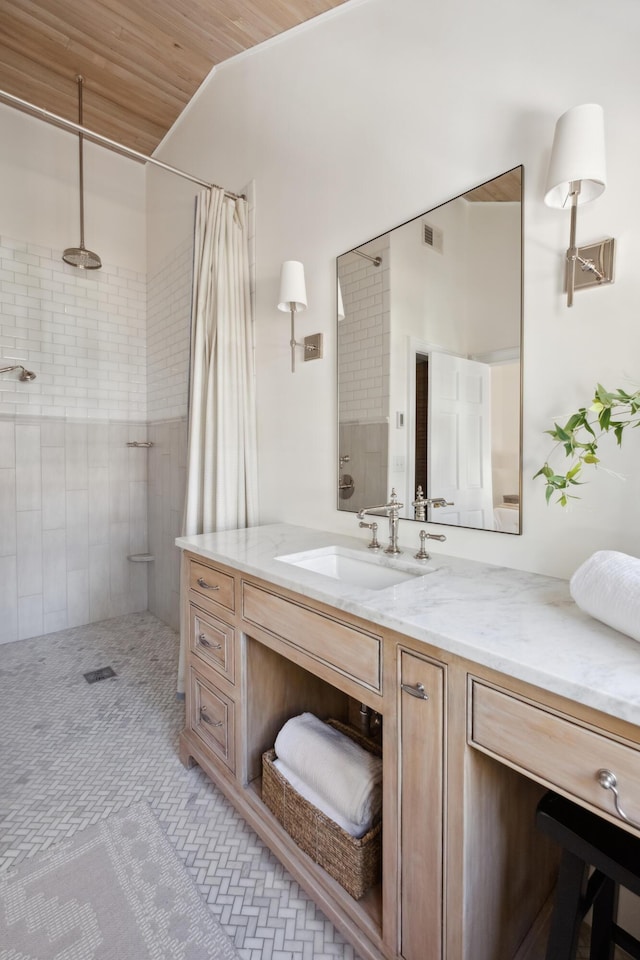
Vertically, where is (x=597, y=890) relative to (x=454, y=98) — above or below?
below

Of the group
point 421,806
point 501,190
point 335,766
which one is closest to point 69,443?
point 335,766

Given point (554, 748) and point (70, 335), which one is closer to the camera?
point (554, 748)

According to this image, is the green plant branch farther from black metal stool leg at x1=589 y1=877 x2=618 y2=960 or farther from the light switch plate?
the light switch plate

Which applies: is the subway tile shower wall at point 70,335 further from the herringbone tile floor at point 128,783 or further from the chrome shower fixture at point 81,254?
the herringbone tile floor at point 128,783

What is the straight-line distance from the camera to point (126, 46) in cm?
235

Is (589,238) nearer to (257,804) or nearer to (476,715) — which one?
(476,715)

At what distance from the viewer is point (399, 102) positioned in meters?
1.61

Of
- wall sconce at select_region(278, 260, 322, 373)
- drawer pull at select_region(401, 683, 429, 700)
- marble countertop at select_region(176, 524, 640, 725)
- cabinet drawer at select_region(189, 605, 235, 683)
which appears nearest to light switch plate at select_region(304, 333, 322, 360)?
wall sconce at select_region(278, 260, 322, 373)

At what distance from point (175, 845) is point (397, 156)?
8.01 feet

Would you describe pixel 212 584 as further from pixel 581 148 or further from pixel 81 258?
pixel 81 258

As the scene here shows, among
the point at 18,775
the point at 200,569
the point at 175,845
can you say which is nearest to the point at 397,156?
the point at 200,569

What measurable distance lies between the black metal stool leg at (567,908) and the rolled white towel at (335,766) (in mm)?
454

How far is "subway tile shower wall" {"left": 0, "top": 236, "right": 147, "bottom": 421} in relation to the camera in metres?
2.86

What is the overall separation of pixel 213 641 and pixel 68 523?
6.70 ft
